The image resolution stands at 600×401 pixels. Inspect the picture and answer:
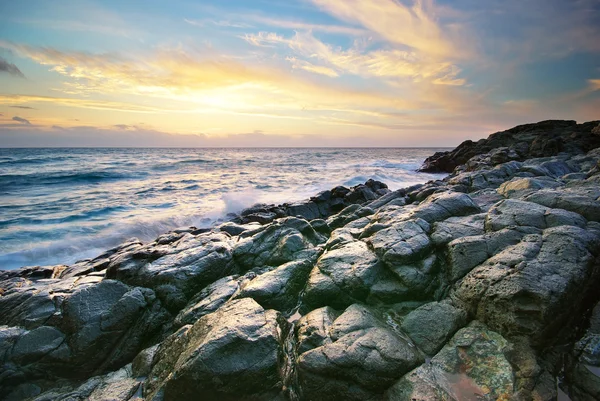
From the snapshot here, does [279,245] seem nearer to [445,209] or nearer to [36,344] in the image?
[445,209]

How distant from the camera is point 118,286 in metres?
6.82

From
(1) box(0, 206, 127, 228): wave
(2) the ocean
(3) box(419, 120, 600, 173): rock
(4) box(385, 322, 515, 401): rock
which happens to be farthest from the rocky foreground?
(3) box(419, 120, 600, 173): rock

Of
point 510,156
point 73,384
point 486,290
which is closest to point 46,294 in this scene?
point 73,384

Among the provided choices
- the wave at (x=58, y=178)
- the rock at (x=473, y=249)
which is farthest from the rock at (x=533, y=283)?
the wave at (x=58, y=178)

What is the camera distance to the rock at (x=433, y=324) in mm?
4750

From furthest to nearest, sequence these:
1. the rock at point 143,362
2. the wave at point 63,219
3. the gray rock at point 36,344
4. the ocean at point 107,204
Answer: the wave at point 63,219, the ocean at point 107,204, the gray rock at point 36,344, the rock at point 143,362

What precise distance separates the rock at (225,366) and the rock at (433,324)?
232 cm

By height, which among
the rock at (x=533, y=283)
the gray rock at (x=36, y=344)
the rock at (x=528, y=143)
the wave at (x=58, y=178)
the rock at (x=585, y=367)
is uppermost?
the rock at (x=528, y=143)

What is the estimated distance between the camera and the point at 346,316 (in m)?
5.18

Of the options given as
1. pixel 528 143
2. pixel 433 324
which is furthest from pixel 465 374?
pixel 528 143

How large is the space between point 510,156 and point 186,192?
2843 centimetres

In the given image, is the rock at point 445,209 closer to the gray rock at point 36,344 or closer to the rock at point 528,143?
the gray rock at point 36,344

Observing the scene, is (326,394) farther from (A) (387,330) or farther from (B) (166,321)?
(B) (166,321)

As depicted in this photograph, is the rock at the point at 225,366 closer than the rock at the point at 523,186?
Yes
